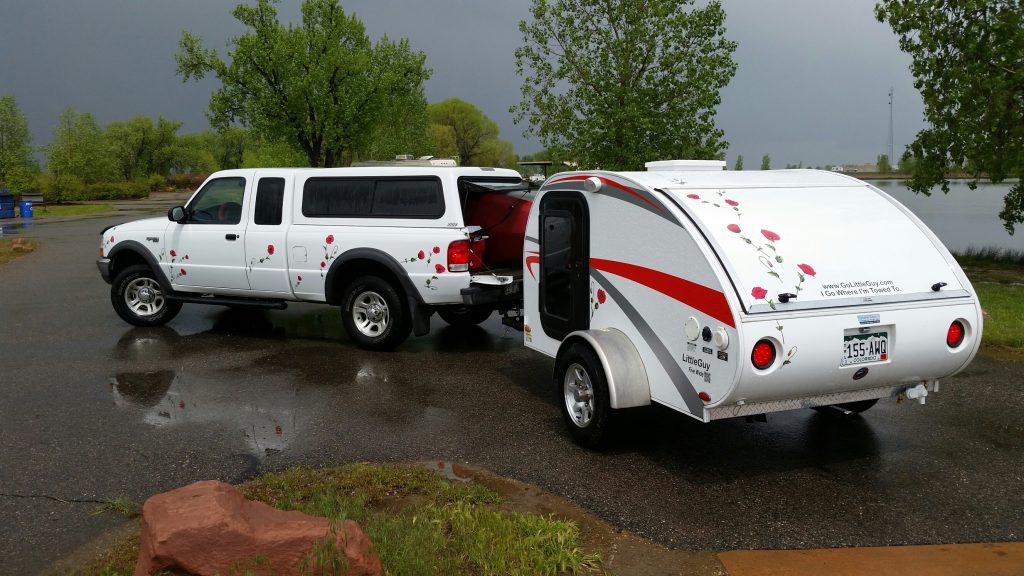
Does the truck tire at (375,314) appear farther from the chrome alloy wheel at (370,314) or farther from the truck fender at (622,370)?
the truck fender at (622,370)

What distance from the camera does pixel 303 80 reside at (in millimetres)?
34062

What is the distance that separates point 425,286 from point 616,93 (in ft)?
28.4

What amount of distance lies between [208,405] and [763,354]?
4.98 metres

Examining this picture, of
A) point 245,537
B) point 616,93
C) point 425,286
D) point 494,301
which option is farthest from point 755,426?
point 616,93

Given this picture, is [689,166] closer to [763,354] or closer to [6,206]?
[763,354]

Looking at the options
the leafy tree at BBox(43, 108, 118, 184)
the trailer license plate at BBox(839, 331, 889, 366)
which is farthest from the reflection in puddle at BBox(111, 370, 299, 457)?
the leafy tree at BBox(43, 108, 118, 184)

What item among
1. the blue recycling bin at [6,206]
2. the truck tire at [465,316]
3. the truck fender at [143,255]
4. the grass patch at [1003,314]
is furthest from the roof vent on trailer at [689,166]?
the blue recycling bin at [6,206]

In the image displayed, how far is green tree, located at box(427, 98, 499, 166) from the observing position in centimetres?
8581

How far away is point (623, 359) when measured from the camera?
593 cm

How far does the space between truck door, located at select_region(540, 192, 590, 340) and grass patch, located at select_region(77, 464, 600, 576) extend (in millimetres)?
1802

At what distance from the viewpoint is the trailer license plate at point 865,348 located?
5.33 meters

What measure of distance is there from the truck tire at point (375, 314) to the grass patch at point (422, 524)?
3.57 m

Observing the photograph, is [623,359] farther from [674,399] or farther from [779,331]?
[779,331]

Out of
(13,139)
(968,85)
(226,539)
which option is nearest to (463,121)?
(13,139)
